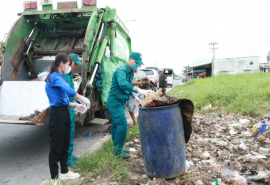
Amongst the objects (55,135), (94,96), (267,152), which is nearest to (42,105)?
(94,96)

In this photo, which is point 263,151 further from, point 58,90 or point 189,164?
point 58,90

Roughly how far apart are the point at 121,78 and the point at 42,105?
164cm

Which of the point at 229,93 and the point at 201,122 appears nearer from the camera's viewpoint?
the point at 201,122

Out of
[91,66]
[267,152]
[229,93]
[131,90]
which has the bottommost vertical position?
[267,152]

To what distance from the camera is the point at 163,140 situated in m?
2.48

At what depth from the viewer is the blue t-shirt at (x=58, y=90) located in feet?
7.82

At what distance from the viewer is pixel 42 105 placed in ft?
12.6

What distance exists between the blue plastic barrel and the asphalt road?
1.35 metres

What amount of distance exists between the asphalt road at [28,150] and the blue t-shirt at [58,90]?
101cm

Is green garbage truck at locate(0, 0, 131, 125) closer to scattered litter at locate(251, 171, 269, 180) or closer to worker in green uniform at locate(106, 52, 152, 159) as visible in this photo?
worker in green uniform at locate(106, 52, 152, 159)

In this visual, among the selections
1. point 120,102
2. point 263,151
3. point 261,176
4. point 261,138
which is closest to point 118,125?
point 120,102

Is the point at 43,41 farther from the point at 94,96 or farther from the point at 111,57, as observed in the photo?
the point at 94,96

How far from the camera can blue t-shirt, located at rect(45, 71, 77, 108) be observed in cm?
238

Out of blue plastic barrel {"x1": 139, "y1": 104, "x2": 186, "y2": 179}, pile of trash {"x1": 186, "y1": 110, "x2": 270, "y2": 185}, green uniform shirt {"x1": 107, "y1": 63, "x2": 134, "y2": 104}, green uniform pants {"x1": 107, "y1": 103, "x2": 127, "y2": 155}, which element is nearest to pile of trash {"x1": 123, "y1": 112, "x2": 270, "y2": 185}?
pile of trash {"x1": 186, "y1": 110, "x2": 270, "y2": 185}
